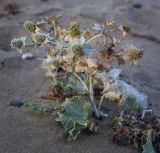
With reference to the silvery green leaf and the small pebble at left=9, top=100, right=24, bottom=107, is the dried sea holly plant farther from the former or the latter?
the small pebble at left=9, top=100, right=24, bottom=107

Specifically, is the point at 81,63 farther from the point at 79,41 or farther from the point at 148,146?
the point at 148,146

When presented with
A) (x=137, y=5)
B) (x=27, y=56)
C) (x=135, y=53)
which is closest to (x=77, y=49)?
(x=135, y=53)

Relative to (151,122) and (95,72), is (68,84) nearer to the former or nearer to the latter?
(95,72)

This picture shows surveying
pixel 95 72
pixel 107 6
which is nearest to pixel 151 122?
pixel 95 72

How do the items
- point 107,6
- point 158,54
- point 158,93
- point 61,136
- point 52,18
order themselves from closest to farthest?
point 61,136
point 52,18
point 158,93
point 158,54
point 107,6

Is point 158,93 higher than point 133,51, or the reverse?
point 133,51

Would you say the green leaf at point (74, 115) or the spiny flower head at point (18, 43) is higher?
the spiny flower head at point (18, 43)

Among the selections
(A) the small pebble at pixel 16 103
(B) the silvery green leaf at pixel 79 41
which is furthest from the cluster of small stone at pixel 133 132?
(A) the small pebble at pixel 16 103

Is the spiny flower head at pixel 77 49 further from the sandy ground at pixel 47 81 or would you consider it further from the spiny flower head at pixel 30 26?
the sandy ground at pixel 47 81
